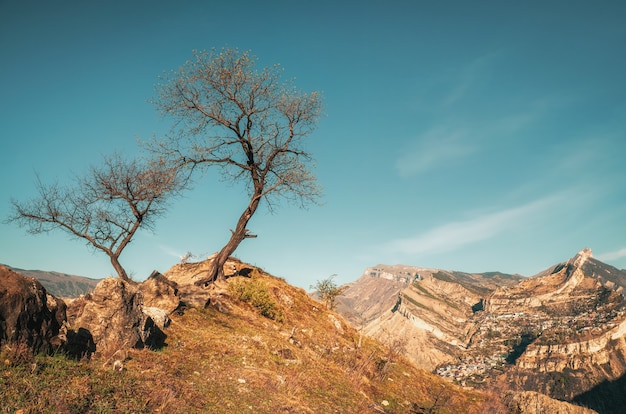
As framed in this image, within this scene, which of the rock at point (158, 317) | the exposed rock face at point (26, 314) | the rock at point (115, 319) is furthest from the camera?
the rock at point (158, 317)

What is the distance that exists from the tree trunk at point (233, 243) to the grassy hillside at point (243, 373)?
84 cm

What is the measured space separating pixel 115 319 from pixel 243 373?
4.16 meters

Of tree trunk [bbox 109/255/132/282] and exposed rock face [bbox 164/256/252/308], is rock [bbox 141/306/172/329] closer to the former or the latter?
exposed rock face [bbox 164/256/252/308]

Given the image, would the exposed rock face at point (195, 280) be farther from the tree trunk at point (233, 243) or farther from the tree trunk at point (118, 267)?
the tree trunk at point (118, 267)

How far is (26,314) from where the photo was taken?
731cm

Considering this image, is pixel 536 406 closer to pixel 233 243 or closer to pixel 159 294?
pixel 233 243

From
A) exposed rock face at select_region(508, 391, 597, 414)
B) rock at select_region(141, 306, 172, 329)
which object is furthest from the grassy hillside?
exposed rock face at select_region(508, 391, 597, 414)

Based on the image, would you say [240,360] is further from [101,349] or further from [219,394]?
[101,349]

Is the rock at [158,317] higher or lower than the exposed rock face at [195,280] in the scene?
lower

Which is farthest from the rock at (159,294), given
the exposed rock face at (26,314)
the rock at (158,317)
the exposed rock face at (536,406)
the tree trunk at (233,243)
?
the exposed rock face at (536,406)

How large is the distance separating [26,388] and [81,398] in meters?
0.92

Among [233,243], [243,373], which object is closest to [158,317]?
[243,373]

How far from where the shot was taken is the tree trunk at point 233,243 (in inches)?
783

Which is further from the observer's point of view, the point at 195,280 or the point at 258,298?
the point at 195,280
